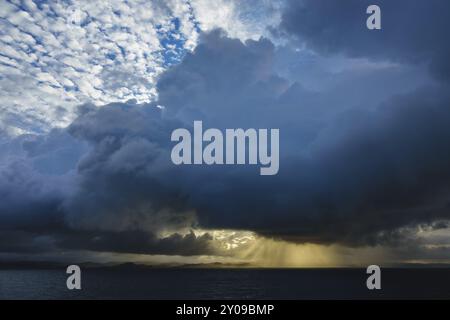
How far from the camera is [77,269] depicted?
160 feet

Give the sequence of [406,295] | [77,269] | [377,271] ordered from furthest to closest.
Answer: [406,295] → [77,269] → [377,271]
